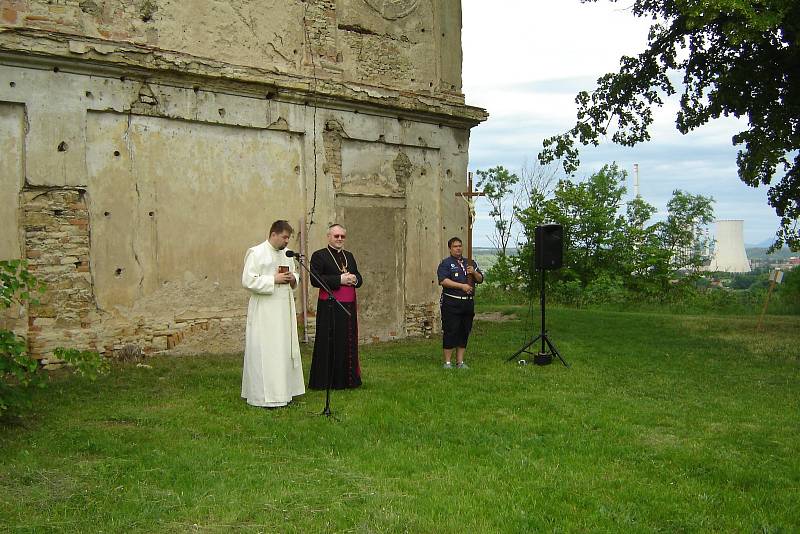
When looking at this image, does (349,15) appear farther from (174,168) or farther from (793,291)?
(793,291)

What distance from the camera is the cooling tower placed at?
32.9m

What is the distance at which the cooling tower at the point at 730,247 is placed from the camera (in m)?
32.9

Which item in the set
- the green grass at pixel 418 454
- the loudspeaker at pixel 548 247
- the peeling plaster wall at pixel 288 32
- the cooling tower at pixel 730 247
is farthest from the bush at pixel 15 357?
the cooling tower at pixel 730 247

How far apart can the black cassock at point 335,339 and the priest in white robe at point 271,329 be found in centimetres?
67

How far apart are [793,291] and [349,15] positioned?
593 inches

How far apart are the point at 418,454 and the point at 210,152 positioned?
713cm

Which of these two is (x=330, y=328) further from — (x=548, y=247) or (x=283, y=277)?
(x=548, y=247)

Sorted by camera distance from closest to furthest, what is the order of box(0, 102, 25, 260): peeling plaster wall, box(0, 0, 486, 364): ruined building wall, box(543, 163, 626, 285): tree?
box(0, 102, 25, 260): peeling plaster wall → box(0, 0, 486, 364): ruined building wall → box(543, 163, 626, 285): tree

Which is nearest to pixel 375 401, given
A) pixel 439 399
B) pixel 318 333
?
pixel 439 399

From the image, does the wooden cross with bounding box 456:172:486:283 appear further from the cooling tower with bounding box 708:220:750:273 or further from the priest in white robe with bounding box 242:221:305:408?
the cooling tower with bounding box 708:220:750:273

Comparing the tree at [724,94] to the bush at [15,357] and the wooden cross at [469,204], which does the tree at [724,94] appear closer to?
the wooden cross at [469,204]

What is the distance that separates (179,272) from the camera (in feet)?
38.2

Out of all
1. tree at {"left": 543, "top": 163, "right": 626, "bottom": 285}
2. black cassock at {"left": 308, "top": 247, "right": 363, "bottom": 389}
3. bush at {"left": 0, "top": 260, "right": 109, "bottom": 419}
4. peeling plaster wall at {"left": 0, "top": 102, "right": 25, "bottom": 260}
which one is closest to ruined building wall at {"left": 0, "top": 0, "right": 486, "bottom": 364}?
peeling plaster wall at {"left": 0, "top": 102, "right": 25, "bottom": 260}

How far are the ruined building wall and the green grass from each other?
1.39 m
